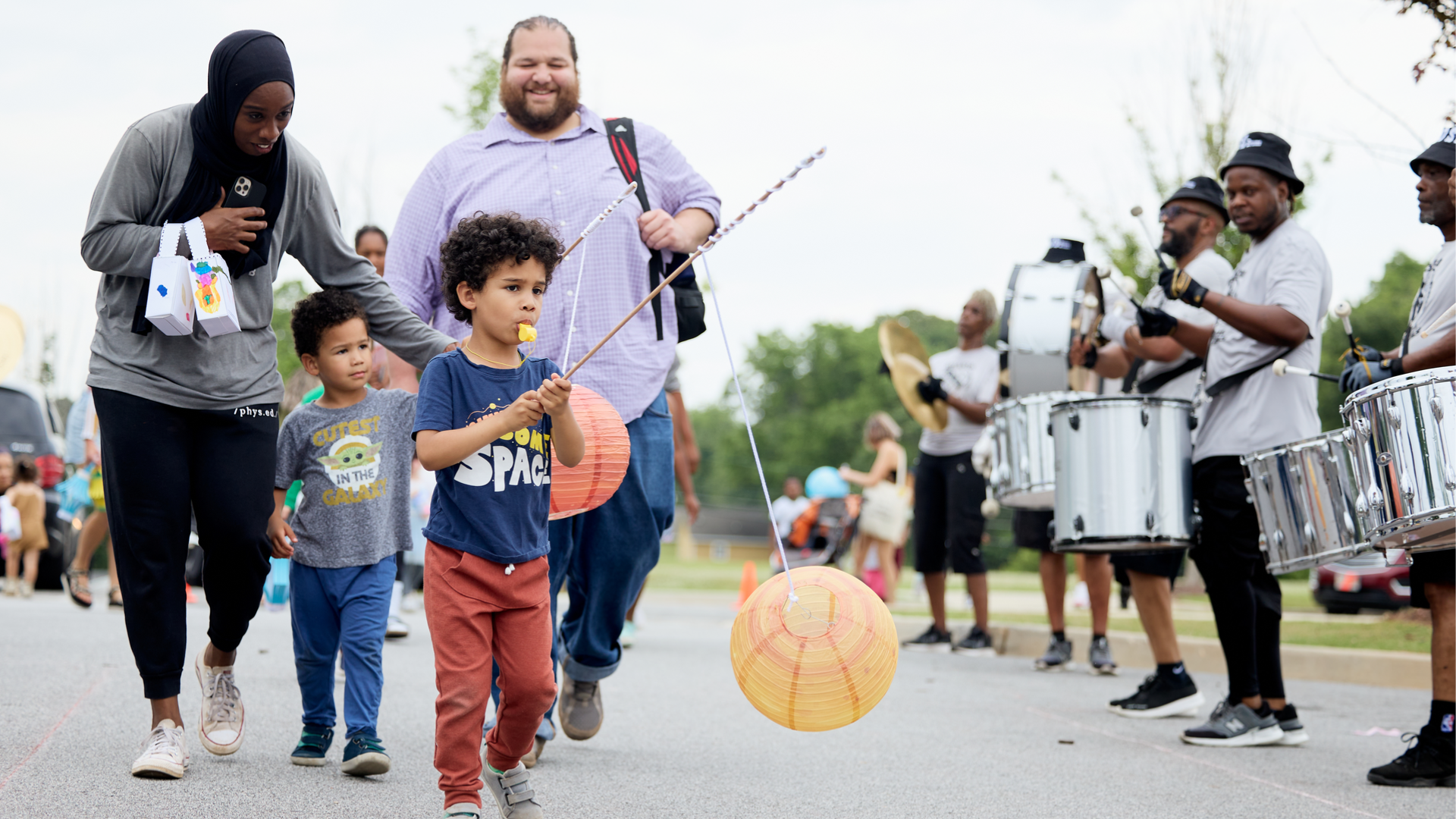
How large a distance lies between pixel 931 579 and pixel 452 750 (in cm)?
690

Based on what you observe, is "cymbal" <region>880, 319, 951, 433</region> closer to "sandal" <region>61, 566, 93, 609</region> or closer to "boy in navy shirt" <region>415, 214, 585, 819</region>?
"boy in navy shirt" <region>415, 214, 585, 819</region>

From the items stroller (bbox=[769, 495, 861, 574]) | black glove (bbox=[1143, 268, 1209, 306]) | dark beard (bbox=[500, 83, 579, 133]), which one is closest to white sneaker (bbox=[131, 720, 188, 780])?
dark beard (bbox=[500, 83, 579, 133])

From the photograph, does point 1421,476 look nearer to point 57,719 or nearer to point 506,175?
point 506,175

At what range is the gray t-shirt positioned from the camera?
4488 mm

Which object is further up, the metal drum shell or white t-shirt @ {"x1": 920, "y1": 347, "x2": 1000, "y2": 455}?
white t-shirt @ {"x1": 920, "y1": 347, "x2": 1000, "y2": 455}

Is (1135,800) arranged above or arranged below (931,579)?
below

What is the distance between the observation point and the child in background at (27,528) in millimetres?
13531

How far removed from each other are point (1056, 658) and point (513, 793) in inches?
237

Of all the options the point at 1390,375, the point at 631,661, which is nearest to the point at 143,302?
the point at 1390,375

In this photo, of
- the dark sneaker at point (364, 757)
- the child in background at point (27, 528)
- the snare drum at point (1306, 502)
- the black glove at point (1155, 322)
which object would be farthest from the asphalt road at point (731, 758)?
the child in background at point (27, 528)

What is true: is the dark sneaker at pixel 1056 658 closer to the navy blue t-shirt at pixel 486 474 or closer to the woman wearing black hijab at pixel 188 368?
the woman wearing black hijab at pixel 188 368

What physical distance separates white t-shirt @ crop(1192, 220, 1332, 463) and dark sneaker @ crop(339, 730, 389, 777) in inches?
138

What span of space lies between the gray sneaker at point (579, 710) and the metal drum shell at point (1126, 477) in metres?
2.33

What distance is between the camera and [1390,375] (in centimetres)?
484
